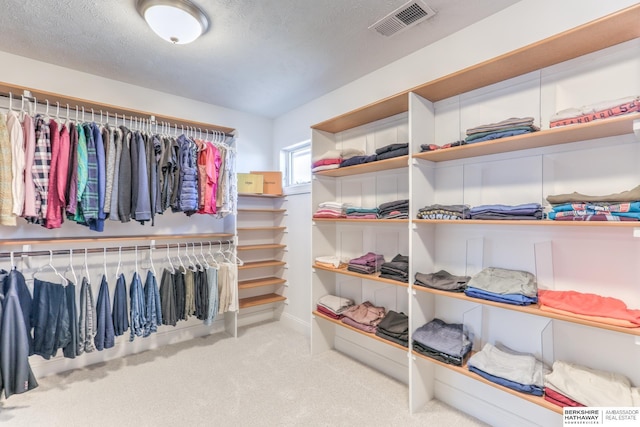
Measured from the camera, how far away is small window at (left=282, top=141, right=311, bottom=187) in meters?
3.67

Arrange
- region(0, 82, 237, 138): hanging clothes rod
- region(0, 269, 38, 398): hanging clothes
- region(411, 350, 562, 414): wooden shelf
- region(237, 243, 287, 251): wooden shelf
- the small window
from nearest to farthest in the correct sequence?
region(411, 350, 562, 414): wooden shelf → region(0, 269, 38, 398): hanging clothes → region(0, 82, 237, 138): hanging clothes rod → region(237, 243, 287, 251): wooden shelf → the small window

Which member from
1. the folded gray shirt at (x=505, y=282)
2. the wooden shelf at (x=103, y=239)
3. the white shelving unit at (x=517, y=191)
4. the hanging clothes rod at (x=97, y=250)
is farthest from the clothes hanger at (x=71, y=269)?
the folded gray shirt at (x=505, y=282)

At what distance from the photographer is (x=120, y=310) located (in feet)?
8.02

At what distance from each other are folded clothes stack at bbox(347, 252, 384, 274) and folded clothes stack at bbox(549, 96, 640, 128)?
1.43 meters

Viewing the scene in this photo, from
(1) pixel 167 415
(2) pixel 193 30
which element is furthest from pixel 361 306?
(2) pixel 193 30

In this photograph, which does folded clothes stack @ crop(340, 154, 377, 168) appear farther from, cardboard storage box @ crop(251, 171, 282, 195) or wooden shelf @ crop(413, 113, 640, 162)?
cardboard storage box @ crop(251, 171, 282, 195)

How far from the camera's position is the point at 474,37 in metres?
1.96

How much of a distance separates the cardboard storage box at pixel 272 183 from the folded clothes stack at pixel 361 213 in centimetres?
126

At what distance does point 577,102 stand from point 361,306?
2008 millimetres

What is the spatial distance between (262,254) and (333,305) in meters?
1.40

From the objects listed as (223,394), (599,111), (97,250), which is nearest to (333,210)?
(223,394)

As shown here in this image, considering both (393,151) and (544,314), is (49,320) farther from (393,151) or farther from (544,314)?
(544,314)

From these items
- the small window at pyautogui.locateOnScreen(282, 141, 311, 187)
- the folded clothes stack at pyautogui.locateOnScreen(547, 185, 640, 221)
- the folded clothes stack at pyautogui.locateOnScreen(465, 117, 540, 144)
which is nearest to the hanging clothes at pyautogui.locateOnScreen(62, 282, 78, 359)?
the small window at pyautogui.locateOnScreen(282, 141, 311, 187)

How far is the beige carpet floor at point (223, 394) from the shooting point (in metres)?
1.88
